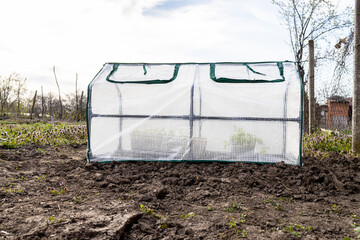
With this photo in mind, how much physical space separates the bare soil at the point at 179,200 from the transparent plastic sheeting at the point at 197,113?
1.13 feet

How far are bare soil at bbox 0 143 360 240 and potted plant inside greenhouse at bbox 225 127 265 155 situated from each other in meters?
0.34

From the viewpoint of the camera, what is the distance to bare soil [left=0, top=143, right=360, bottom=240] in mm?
2266

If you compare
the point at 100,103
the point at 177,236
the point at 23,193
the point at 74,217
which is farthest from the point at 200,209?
the point at 100,103

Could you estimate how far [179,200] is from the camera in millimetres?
3078

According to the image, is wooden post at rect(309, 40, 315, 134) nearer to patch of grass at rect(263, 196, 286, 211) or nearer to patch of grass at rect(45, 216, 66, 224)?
patch of grass at rect(263, 196, 286, 211)

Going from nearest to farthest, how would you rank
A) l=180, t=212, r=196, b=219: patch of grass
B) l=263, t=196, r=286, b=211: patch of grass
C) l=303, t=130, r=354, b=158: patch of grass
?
1. l=180, t=212, r=196, b=219: patch of grass
2. l=263, t=196, r=286, b=211: patch of grass
3. l=303, t=130, r=354, b=158: patch of grass

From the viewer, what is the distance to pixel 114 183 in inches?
145

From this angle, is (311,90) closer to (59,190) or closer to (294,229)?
(294,229)

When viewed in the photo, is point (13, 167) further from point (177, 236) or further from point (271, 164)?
point (271, 164)

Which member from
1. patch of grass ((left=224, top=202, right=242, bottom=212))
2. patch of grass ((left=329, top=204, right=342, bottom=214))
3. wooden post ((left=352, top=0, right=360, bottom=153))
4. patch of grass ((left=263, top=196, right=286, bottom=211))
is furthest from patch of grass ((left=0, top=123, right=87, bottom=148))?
wooden post ((left=352, top=0, right=360, bottom=153))

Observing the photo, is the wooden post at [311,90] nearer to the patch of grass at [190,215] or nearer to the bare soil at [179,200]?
the bare soil at [179,200]

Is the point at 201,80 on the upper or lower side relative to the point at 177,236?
upper

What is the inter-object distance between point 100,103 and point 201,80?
6.13 ft

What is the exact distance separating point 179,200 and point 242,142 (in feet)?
6.89
